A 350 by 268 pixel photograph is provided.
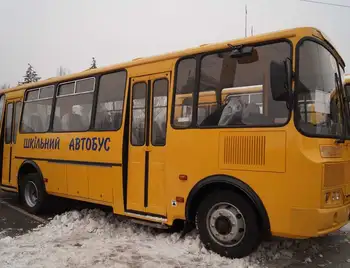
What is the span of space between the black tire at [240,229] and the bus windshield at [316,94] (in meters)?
1.25

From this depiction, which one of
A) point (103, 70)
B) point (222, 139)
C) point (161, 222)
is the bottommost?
point (161, 222)

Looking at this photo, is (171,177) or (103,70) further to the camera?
(103,70)

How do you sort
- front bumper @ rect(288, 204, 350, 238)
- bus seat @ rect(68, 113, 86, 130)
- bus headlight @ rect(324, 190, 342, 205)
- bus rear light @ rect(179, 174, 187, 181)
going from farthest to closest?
bus seat @ rect(68, 113, 86, 130) → bus rear light @ rect(179, 174, 187, 181) → bus headlight @ rect(324, 190, 342, 205) → front bumper @ rect(288, 204, 350, 238)

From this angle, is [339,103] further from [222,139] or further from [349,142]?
[222,139]

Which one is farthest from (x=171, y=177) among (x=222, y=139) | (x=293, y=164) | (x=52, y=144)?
(x=52, y=144)

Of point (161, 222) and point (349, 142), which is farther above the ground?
point (349, 142)

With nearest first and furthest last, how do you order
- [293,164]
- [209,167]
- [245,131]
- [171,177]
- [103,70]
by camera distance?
1. [293,164]
2. [245,131]
3. [209,167]
4. [171,177]
5. [103,70]

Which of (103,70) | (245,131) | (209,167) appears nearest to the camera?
(245,131)

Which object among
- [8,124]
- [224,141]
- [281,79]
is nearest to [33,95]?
[8,124]

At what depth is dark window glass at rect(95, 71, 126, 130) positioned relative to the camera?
21.0ft

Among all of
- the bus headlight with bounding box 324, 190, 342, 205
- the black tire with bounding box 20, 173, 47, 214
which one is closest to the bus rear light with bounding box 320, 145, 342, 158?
the bus headlight with bounding box 324, 190, 342, 205

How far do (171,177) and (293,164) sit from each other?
6.22ft

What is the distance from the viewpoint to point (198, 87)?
5.26m

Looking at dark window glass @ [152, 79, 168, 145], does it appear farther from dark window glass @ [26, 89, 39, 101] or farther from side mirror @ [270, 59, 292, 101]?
dark window glass @ [26, 89, 39, 101]
